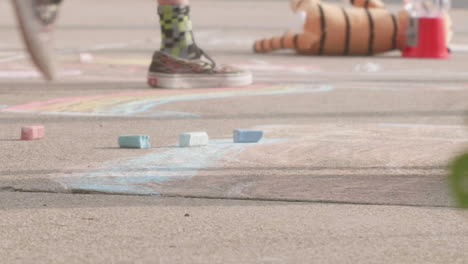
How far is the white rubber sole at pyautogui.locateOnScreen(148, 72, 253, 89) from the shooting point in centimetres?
550

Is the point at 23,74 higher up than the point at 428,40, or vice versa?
the point at 23,74

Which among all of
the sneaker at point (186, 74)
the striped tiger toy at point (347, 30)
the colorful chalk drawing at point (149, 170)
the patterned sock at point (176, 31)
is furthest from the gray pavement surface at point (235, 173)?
the striped tiger toy at point (347, 30)

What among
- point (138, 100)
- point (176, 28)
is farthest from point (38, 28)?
point (176, 28)

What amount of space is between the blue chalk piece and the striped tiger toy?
4.34 metres

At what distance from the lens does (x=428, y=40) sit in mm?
8086

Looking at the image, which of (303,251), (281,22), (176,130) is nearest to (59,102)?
(176,130)

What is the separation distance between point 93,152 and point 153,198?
745 millimetres

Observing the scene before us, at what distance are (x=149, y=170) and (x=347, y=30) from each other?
16.7 feet

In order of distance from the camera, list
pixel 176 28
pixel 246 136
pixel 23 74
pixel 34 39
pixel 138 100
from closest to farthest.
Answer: pixel 34 39 < pixel 246 136 < pixel 138 100 < pixel 176 28 < pixel 23 74

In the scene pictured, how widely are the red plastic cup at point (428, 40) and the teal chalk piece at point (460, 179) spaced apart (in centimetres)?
686

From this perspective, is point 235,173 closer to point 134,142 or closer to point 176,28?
point 134,142

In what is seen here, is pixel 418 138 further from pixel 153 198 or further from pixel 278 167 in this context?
pixel 153 198

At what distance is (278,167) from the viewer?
322 cm

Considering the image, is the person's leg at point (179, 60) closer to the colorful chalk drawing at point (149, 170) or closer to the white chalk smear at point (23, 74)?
the white chalk smear at point (23, 74)
